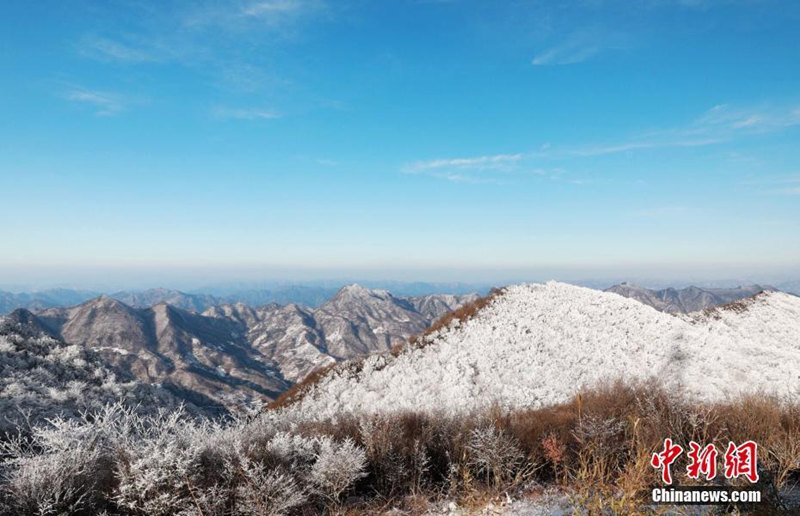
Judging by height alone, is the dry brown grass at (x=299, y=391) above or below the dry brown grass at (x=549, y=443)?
below

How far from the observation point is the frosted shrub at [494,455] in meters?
6.70

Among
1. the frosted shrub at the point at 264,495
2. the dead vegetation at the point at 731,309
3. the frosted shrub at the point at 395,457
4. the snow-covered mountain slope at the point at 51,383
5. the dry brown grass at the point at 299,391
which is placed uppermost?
the frosted shrub at the point at 264,495

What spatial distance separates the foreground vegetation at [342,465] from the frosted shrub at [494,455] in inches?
1.5

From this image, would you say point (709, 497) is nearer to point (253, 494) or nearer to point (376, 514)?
point (376, 514)

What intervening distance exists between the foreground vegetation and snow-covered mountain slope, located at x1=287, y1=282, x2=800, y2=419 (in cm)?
675

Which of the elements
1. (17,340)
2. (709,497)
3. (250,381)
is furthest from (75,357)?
(250,381)

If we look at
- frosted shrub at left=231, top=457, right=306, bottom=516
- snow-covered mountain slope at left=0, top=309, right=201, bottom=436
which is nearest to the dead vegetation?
frosted shrub at left=231, top=457, right=306, bottom=516

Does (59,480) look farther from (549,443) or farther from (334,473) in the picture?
(549,443)

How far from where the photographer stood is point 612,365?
802 inches

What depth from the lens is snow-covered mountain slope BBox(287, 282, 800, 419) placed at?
1769 centimetres

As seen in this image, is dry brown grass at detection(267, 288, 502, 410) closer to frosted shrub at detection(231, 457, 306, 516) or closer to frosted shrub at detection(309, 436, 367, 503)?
frosted shrub at detection(309, 436, 367, 503)

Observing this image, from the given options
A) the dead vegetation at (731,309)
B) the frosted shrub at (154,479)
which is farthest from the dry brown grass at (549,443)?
the dead vegetation at (731,309)

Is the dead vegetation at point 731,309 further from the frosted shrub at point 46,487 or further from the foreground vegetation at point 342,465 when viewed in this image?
the frosted shrub at point 46,487

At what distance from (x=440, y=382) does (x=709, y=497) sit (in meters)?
15.5
